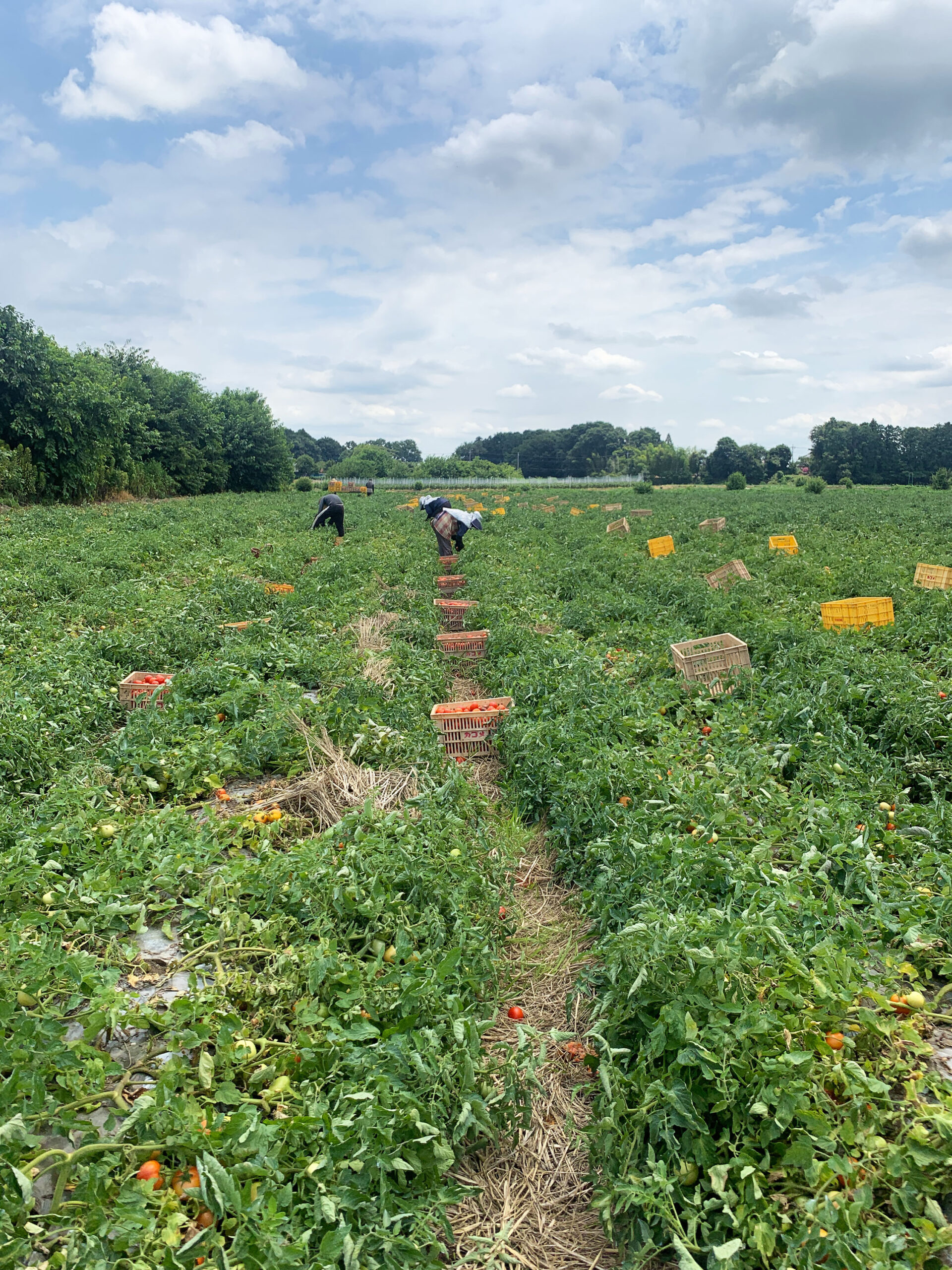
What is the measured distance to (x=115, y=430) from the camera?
28922mm

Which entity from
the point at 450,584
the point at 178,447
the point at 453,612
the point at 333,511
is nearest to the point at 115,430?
the point at 178,447

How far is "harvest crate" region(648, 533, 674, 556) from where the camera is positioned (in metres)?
14.8

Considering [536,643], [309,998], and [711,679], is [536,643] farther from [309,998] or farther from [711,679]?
[309,998]

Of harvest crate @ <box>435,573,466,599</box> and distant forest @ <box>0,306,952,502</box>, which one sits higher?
distant forest @ <box>0,306,952,502</box>

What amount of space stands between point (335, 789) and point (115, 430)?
96.1ft

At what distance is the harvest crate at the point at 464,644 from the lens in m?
8.69

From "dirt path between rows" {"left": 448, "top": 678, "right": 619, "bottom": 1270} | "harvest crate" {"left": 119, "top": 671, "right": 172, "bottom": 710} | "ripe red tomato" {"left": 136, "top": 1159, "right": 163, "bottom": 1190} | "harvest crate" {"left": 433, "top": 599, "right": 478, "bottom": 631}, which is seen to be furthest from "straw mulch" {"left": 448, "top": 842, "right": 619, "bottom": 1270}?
"harvest crate" {"left": 433, "top": 599, "right": 478, "bottom": 631}

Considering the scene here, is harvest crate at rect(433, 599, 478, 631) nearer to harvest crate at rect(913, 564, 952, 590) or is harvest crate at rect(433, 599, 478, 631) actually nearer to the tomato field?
the tomato field

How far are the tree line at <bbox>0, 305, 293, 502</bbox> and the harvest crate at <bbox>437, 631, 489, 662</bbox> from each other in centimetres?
2180

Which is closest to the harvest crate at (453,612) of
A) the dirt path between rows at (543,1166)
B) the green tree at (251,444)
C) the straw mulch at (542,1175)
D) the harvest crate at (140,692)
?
the harvest crate at (140,692)

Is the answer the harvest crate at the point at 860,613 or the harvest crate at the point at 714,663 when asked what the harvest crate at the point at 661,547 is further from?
the harvest crate at the point at 714,663

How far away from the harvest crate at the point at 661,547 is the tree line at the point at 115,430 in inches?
839

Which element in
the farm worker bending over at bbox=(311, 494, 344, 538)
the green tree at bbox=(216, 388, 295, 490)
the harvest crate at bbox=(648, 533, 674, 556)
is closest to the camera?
the harvest crate at bbox=(648, 533, 674, 556)

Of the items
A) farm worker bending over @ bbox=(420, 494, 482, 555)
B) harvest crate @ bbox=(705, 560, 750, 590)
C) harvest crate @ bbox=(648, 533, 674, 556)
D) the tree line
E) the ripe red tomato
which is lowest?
the ripe red tomato
